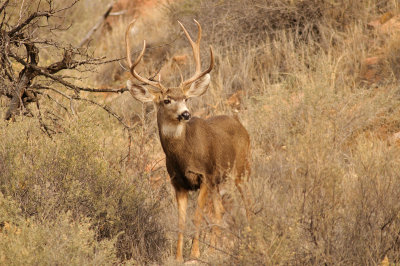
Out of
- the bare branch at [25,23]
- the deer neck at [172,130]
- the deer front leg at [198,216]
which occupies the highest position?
the bare branch at [25,23]

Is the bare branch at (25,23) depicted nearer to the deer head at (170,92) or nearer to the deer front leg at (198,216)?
the deer head at (170,92)

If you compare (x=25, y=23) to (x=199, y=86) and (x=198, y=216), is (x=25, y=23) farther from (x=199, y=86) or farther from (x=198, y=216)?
(x=198, y=216)

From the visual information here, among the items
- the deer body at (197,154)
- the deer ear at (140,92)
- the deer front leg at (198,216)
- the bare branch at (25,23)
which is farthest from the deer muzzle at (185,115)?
the bare branch at (25,23)

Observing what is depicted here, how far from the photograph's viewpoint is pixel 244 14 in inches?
520

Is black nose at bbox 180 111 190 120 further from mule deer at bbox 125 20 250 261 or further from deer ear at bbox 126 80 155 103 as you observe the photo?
deer ear at bbox 126 80 155 103

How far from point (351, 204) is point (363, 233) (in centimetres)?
32

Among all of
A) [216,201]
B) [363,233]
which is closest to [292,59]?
[216,201]

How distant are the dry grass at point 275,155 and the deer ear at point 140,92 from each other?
0.60 meters

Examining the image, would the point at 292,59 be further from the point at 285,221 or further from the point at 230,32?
the point at 285,221

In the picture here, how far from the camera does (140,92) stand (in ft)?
24.7

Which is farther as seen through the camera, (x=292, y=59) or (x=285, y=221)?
(x=292, y=59)

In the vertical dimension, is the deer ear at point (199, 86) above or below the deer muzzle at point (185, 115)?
above

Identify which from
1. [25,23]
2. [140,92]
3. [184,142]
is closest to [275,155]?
[184,142]

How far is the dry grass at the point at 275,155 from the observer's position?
5.45 m
